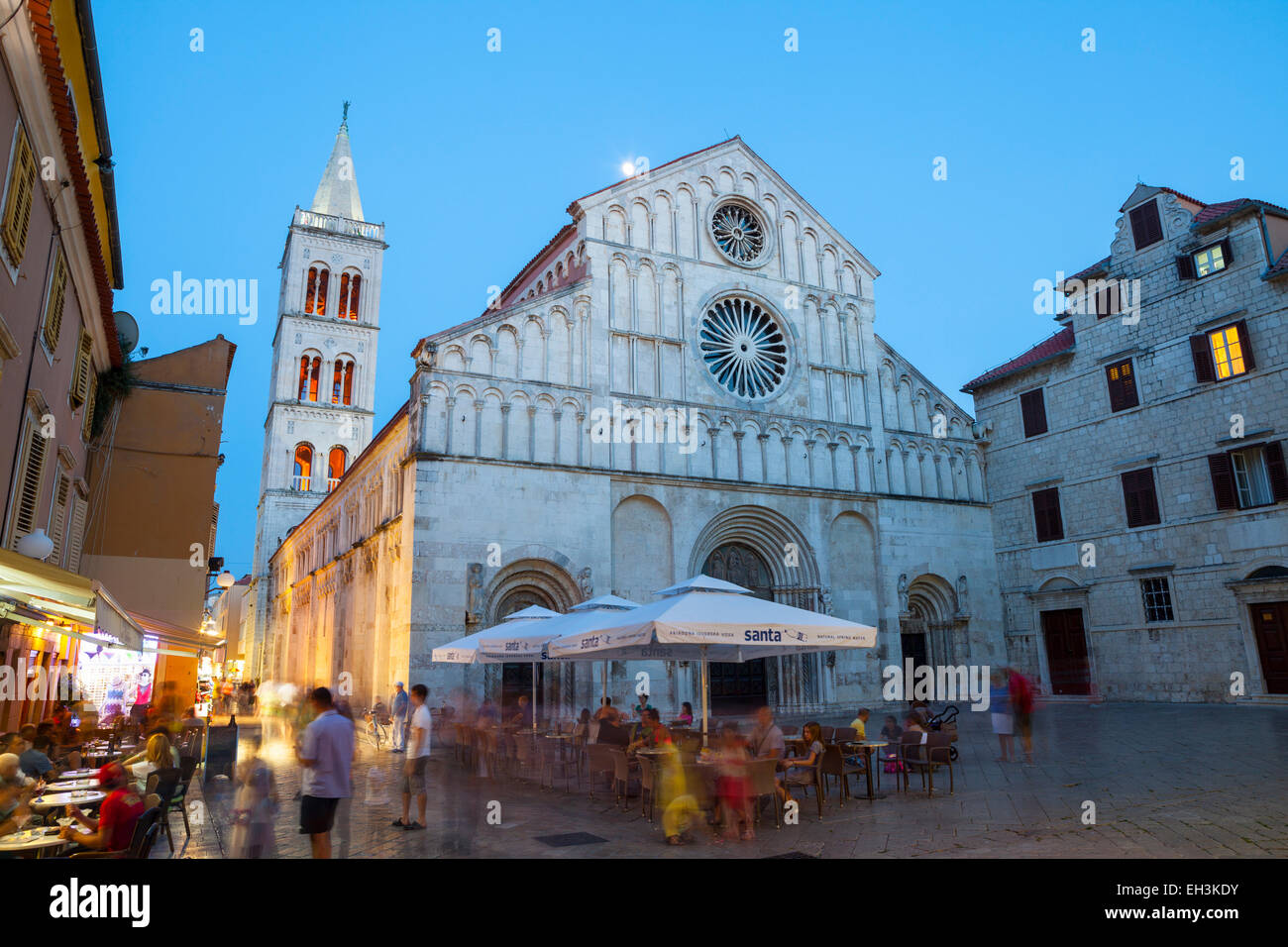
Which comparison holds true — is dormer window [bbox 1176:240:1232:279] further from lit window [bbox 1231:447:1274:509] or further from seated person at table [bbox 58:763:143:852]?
seated person at table [bbox 58:763:143:852]

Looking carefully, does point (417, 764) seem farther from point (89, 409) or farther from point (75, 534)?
point (89, 409)

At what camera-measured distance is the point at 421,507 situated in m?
20.4

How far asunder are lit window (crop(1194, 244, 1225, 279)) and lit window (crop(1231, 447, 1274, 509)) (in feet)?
18.3

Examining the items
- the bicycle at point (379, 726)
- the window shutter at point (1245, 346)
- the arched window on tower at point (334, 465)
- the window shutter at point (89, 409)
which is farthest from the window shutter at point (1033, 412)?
the arched window on tower at point (334, 465)

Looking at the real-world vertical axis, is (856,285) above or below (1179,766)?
above

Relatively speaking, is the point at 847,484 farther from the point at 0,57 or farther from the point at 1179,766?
the point at 0,57

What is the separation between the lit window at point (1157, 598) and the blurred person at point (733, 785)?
21288 millimetres

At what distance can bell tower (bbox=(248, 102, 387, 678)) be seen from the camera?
49844 mm

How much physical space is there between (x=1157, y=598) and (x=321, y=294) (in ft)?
164

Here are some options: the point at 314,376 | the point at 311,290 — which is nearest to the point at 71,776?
the point at 314,376

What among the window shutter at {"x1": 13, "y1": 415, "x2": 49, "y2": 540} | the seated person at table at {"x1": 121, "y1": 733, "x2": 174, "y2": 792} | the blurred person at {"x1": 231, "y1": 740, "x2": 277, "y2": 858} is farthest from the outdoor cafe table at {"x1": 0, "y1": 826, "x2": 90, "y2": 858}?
the window shutter at {"x1": 13, "y1": 415, "x2": 49, "y2": 540}

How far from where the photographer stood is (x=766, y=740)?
9.86m

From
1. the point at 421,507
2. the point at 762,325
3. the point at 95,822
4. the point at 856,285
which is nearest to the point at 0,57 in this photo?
the point at 95,822
